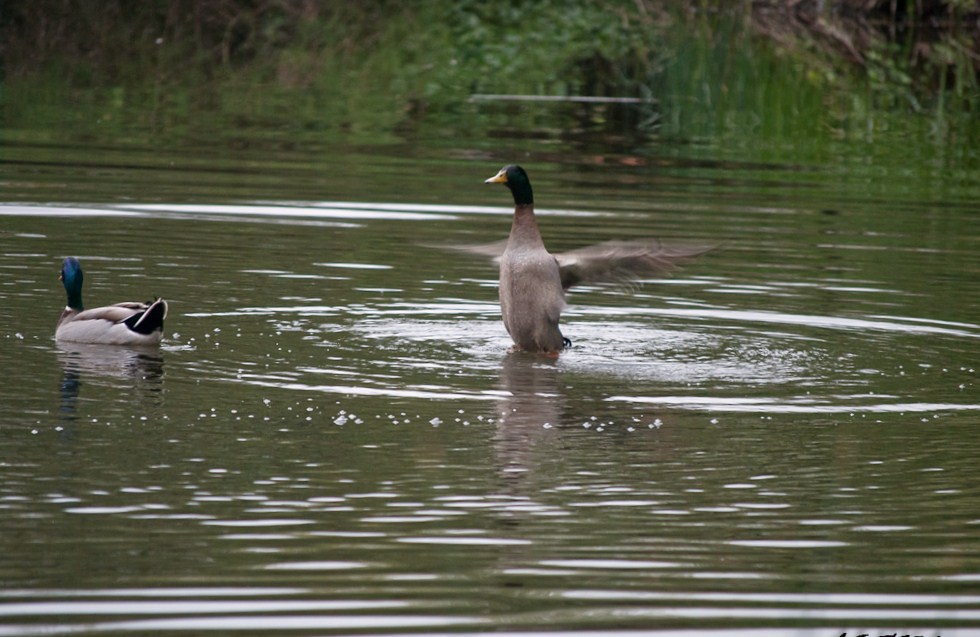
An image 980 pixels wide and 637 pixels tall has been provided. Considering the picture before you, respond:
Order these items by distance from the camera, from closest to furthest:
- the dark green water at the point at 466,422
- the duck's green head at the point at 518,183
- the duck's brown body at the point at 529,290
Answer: the dark green water at the point at 466,422 < the duck's brown body at the point at 529,290 < the duck's green head at the point at 518,183

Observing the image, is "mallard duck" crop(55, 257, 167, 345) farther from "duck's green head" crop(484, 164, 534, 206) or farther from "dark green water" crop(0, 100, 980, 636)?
"duck's green head" crop(484, 164, 534, 206)

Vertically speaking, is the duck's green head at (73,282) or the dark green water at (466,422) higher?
the duck's green head at (73,282)

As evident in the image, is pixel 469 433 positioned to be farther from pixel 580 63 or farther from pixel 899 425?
pixel 580 63

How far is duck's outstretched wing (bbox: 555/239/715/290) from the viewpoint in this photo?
37.5 feet

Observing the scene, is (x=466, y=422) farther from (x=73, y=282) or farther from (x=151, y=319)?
(x=73, y=282)

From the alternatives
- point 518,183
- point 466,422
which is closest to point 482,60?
point 518,183

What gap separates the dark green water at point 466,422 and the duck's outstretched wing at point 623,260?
439mm

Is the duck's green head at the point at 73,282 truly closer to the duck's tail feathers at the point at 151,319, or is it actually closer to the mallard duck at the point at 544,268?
the duck's tail feathers at the point at 151,319

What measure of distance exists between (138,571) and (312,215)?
33.4 ft

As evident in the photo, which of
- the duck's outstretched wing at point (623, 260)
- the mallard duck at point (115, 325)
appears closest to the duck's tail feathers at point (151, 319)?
the mallard duck at point (115, 325)

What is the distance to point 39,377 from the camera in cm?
966

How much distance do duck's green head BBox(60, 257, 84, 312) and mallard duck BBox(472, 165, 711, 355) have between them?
8.40 feet

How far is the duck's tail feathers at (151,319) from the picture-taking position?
10375 millimetres

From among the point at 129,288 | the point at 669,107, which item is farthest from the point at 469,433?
the point at 669,107
